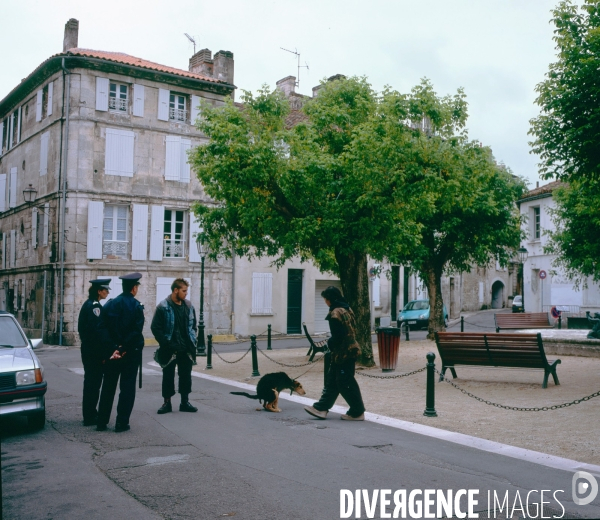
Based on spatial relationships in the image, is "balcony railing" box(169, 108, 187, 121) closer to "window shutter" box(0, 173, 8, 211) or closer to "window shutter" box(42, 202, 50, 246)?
"window shutter" box(42, 202, 50, 246)

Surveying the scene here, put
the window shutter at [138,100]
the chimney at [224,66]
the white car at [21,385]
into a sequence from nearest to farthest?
1. the white car at [21,385]
2. the window shutter at [138,100]
3. the chimney at [224,66]

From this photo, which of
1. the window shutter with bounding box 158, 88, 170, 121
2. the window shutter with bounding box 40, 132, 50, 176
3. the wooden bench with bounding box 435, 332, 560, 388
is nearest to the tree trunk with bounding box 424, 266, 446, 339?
the wooden bench with bounding box 435, 332, 560, 388

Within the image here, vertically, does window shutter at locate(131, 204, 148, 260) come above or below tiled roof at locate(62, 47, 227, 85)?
below

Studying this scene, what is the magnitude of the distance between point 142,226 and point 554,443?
21322 millimetres

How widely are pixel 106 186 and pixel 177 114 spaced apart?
4550 millimetres

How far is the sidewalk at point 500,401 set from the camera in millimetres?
7445

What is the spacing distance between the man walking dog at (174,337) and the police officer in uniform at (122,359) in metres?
0.91

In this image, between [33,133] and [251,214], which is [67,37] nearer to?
[33,133]

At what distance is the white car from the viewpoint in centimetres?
705

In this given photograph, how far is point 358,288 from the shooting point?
14.3 metres

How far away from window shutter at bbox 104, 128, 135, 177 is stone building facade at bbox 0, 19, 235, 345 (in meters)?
0.04

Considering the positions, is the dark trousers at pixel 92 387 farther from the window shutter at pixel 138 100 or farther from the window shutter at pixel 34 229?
the window shutter at pixel 34 229

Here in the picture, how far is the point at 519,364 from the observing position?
11.4 meters

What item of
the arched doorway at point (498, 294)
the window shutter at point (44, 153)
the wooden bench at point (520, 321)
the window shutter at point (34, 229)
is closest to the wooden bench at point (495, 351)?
the wooden bench at point (520, 321)
